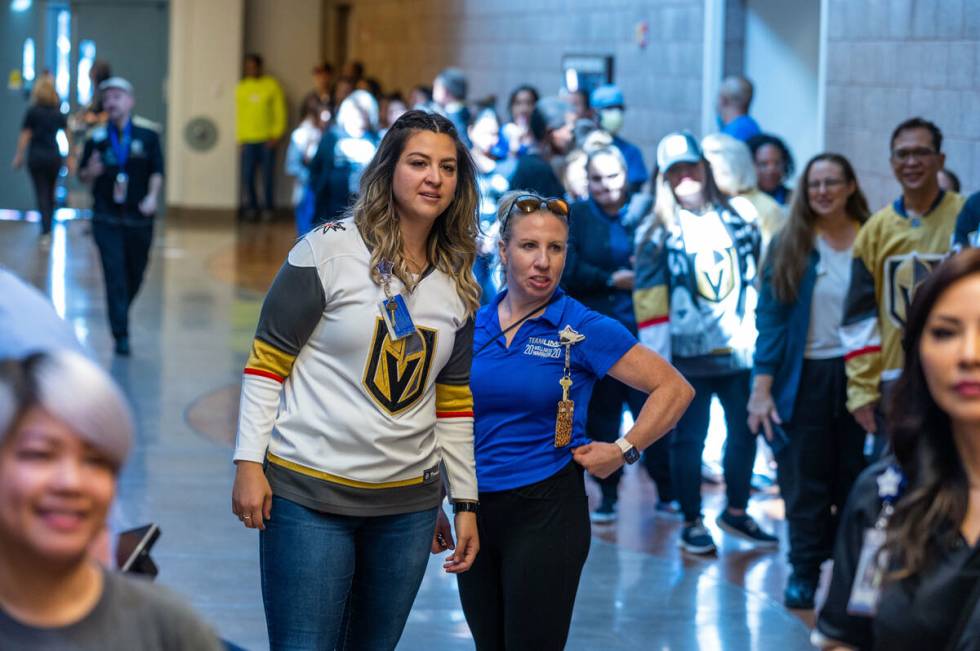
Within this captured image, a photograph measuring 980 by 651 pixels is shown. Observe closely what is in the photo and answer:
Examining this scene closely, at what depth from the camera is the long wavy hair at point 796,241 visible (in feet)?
17.5

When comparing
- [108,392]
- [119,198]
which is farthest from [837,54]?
[108,392]

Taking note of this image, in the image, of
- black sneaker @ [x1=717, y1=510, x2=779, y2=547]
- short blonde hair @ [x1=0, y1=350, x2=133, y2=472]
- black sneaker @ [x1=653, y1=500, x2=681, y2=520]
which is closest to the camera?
short blonde hair @ [x1=0, y1=350, x2=133, y2=472]

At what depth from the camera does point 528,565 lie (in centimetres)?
337

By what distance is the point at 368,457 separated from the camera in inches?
120

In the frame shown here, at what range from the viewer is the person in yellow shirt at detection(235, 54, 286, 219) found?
19.8 meters

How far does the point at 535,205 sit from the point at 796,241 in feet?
6.39

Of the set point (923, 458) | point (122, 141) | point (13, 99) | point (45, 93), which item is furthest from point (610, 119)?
point (13, 99)

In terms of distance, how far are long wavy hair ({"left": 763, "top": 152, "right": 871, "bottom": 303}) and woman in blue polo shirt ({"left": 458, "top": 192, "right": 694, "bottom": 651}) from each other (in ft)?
6.19

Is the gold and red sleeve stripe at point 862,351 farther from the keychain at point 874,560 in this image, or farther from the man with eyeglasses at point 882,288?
the keychain at point 874,560

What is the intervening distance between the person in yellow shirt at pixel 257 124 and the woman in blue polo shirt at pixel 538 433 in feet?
54.8

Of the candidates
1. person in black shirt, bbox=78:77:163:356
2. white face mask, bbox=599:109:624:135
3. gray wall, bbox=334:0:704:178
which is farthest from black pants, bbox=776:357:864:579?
gray wall, bbox=334:0:704:178

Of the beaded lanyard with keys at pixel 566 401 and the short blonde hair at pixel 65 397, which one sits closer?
the short blonde hair at pixel 65 397

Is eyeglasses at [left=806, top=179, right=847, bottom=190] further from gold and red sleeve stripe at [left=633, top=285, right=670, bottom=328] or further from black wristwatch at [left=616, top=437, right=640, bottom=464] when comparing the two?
black wristwatch at [left=616, top=437, right=640, bottom=464]

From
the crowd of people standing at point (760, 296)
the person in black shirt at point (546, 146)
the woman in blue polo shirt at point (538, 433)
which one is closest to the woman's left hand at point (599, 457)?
the woman in blue polo shirt at point (538, 433)
